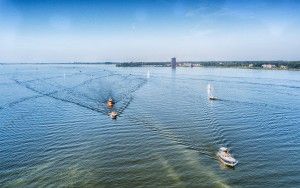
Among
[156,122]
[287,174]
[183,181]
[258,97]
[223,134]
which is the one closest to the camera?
[183,181]

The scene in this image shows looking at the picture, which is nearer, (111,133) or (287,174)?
(287,174)

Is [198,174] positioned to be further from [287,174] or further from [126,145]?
[126,145]

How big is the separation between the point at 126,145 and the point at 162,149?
15.5 ft

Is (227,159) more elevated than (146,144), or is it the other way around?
(227,159)

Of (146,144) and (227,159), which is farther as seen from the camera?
(146,144)

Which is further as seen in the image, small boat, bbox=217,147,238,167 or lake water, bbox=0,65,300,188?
small boat, bbox=217,147,238,167

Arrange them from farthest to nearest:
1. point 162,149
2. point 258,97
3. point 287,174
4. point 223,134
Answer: point 258,97 < point 223,134 < point 162,149 < point 287,174

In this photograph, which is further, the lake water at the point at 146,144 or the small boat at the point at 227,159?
the small boat at the point at 227,159

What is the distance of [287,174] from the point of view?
34656mm

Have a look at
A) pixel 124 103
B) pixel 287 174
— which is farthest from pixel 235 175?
pixel 124 103

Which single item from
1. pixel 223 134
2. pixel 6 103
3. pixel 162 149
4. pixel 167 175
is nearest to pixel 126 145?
pixel 162 149

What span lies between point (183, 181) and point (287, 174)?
10.8 meters

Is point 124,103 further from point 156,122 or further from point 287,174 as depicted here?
point 287,174

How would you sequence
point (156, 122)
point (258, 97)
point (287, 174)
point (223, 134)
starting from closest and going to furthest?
point (287, 174), point (223, 134), point (156, 122), point (258, 97)
